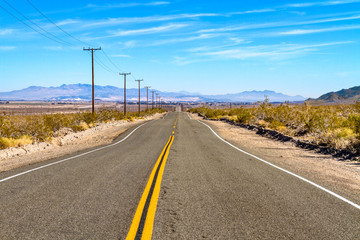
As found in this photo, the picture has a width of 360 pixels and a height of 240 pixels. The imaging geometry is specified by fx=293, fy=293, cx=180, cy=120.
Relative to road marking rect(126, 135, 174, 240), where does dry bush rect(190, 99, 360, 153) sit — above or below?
above

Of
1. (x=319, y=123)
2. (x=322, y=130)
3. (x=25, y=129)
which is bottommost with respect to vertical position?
(x=25, y=129)

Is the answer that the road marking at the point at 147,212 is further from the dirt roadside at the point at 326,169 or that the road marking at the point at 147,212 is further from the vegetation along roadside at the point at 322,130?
the vegetation along roadside at the point at 322,130

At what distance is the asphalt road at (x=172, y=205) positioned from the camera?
433 cm

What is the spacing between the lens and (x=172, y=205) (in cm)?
549

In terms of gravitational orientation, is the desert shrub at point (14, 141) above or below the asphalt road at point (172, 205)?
below

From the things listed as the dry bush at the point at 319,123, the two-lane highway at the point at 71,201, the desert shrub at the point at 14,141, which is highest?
the dry bush at the point at 319,123

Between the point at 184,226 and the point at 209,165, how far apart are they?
5252mm

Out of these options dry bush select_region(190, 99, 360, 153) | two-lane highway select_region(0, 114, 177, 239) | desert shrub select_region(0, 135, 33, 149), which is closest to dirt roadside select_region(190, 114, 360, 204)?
dry bush select_region(190, 99, 360, 153)

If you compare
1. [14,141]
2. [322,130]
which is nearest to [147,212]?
[14,141]

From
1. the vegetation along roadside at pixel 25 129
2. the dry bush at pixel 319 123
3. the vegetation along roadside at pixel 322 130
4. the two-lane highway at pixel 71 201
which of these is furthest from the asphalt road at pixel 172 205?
the vegetation along roadside at pixel 25 129

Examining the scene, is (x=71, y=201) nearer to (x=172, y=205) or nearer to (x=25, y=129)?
(x=172, y=205)

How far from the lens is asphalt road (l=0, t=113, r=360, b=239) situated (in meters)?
4.33

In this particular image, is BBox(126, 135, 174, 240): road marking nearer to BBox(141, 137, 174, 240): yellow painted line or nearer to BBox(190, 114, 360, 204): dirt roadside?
BBox(141, 137, 174, 240): yellow painted line

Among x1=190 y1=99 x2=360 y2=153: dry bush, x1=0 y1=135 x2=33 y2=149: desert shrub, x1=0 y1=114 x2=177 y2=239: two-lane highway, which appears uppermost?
Result: x1=190 y1=99 x2=360 y2=153: dry bush
